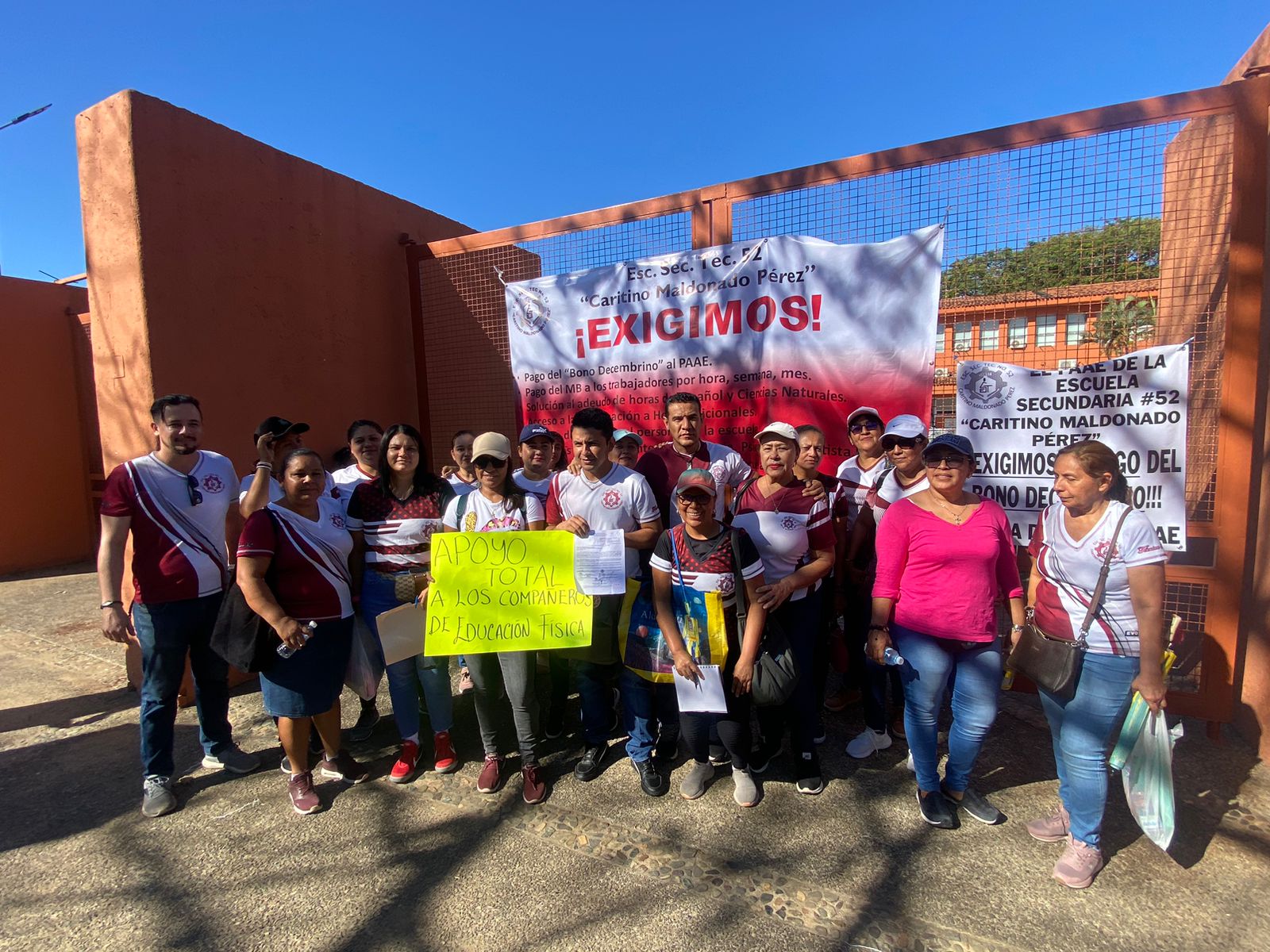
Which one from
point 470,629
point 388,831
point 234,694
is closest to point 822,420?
point 470,629

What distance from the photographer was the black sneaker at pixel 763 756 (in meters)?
3.16

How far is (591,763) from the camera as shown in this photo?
3.18 metres

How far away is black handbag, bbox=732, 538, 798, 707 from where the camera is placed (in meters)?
2.76

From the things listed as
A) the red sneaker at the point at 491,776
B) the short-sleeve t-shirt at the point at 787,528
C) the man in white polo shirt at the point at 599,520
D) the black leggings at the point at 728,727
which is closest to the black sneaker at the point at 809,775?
the black leggings at the point at 728,727

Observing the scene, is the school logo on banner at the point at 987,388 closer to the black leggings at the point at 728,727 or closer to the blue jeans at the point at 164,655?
the black leggings at the point at 728,727

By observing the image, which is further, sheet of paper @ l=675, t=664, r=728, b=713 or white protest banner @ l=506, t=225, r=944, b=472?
white protest banner @ l=506, t=225, r=944, b=472

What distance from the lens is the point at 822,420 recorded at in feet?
13.2

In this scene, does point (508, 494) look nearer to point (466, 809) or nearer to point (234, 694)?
point (466, 809)

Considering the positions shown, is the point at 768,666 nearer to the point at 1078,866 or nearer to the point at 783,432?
the point at 783,432

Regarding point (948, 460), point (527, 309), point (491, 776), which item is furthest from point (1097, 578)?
point (527, 309)

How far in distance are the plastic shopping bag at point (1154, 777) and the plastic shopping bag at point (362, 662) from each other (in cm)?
332

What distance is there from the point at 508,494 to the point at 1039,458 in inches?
112

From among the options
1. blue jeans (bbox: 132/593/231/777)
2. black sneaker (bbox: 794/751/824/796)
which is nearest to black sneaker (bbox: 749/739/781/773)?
black sneaker (bbox: 794/751/824/796)

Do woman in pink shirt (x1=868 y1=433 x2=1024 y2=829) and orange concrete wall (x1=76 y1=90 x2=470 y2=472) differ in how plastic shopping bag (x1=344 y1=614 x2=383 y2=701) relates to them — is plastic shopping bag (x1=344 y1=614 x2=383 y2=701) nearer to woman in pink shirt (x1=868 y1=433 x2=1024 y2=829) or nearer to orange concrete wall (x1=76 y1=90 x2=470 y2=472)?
orange concrete wall (x1=76 y1=90 x2=470 y2=472)
